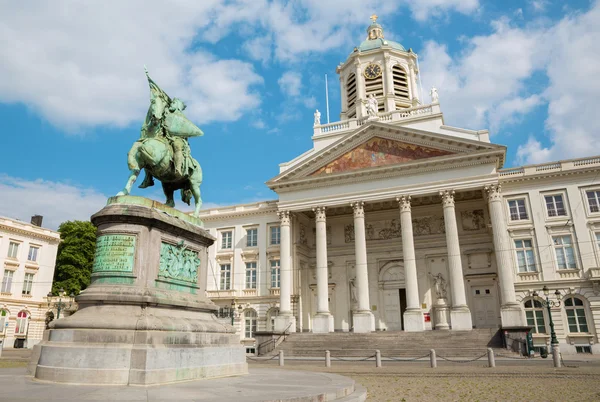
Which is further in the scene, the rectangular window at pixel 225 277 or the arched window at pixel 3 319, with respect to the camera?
the rectangular window at pixel 225 277

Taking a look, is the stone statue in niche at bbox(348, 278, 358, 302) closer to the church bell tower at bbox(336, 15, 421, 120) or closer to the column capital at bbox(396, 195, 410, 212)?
the column capital at bbox(396, 195, 410, 212)

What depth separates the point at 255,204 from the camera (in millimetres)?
41062

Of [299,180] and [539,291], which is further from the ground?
[299,180]

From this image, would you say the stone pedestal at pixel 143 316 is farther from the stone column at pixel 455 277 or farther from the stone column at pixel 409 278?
the stone column at pixel 455 277

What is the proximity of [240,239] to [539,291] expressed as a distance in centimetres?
2461

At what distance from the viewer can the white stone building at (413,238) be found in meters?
30.2

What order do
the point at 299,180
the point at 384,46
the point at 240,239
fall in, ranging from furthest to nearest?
the point at 384,46 → the point at 240,239 → the point at 299,180

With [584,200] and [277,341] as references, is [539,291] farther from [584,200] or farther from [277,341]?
[277,341]

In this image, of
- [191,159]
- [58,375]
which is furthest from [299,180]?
[58,375]

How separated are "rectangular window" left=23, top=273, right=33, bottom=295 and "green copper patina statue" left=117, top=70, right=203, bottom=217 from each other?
38.5m

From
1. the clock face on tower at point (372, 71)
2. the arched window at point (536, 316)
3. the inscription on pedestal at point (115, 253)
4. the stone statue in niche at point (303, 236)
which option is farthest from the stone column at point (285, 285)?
the inscription on pedestal at point (115, 253)

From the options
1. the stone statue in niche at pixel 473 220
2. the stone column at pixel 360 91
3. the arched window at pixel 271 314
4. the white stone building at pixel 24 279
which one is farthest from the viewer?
the stone column at pixel 360 91

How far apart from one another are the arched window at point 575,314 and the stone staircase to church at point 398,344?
7393 mm

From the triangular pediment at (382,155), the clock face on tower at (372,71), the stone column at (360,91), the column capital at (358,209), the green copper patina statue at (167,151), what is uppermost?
the clock face on tower at (372,71)
